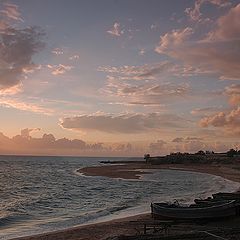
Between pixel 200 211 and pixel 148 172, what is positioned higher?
pixel 200 211

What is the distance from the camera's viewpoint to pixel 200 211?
2428 cm

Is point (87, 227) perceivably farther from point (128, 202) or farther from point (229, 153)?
point (229, 153)

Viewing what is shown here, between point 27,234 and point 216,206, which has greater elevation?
point 216,206

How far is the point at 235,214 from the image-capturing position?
25.5 m

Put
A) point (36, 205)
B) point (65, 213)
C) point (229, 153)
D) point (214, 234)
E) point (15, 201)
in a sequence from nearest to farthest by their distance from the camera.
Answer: point (214, 234) < point (65, 213) < point (36, 205) < point (15, 201) < point (229, 153)

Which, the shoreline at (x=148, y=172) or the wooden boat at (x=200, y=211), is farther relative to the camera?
the shoreline at (x=148, y=172)

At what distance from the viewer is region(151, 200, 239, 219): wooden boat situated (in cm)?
2427

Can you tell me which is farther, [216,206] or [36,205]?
[36,205]

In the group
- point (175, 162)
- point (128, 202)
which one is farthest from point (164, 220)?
point (175, 162)

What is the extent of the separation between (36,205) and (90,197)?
7.37 m

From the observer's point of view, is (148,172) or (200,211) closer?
(200,211)

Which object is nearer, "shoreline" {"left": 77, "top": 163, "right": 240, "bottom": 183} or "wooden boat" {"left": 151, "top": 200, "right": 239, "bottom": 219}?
"wooden boat" {"left": 151, "top": 200, "right": 239, "bottom": 219}

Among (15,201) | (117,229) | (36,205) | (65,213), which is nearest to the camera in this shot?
(117,229)

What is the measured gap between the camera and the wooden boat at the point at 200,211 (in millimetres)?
24266
